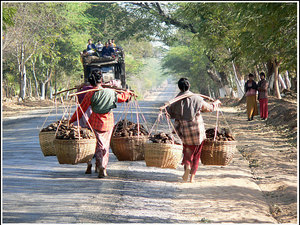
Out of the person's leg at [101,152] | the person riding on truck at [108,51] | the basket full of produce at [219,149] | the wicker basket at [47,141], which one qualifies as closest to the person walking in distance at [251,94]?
the person riding on truck at [108,51]

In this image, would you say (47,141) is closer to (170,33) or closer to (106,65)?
(106,65)

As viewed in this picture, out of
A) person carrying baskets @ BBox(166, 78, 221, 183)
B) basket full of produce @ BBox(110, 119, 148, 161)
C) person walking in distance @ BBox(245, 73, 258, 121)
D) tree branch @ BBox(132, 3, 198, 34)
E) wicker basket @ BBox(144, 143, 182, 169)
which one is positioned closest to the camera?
wicker basket @ BBox(144, 143, 182, 169)

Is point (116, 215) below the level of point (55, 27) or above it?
below

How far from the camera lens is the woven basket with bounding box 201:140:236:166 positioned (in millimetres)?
7953

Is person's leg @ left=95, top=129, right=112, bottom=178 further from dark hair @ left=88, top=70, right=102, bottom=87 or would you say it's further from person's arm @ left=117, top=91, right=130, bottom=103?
dark hair @ left=88, top=70, right=102, bottom=87

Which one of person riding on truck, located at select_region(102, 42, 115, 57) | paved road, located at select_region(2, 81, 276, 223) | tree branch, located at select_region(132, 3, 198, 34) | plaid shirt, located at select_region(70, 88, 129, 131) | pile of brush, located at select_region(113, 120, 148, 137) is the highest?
tree branch, located at select_region(132, 3, 198, 34)

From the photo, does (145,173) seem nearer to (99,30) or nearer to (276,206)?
(276,206)

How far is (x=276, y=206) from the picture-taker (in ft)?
22.5

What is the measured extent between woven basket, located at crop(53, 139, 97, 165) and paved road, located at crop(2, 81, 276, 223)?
0.45 meters

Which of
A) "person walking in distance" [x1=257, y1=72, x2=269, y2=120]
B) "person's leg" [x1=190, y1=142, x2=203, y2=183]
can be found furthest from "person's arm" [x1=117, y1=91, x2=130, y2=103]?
"person walking in distance" [x1=257, y1=72, x2=269, y2=120]

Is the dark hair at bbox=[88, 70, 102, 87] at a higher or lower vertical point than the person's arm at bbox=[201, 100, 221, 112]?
higher

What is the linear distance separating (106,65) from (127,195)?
1773 cm

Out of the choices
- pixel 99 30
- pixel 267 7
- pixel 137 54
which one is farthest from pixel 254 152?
pixel 137 54

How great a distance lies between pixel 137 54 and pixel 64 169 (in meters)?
52.8
